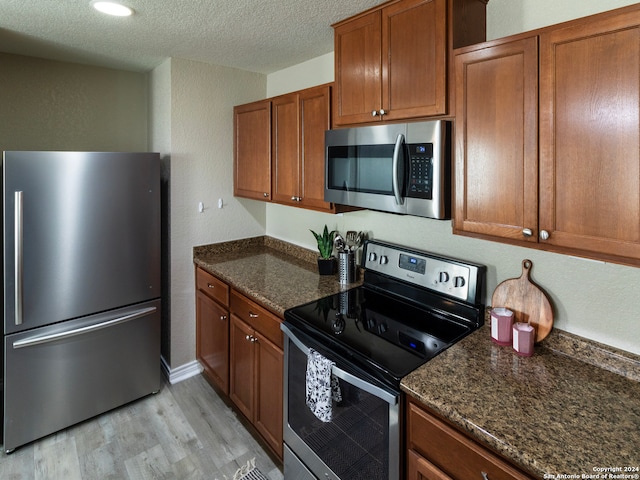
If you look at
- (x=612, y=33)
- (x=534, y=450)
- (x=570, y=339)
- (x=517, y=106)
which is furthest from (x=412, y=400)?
(x=612, y=33)

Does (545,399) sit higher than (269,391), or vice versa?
(545,399)

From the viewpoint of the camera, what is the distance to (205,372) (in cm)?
282

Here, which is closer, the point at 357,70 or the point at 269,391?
the point at 357,70

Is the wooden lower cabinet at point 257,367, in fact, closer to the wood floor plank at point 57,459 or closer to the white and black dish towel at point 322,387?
the white and black dish towel at point 322,387

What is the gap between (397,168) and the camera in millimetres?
1576

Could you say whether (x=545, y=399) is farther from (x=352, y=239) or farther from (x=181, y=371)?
(x=181, y=371)

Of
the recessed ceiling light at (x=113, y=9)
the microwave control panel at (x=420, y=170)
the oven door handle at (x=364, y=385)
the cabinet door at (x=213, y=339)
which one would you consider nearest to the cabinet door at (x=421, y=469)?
the oven door handle at (x=364, y=385)

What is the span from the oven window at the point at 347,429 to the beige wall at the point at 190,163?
1.35 meters

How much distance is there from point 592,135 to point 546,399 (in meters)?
0.80

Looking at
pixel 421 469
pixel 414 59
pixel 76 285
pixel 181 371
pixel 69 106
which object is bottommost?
pixel 181 371

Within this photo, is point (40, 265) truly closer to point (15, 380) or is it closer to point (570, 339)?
point (15, 380)

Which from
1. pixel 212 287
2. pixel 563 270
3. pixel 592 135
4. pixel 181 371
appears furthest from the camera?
pixel 181 371

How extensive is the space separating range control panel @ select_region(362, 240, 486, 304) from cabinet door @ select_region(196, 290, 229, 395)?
1028 mm

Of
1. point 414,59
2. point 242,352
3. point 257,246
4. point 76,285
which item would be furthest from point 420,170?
point 76,285
